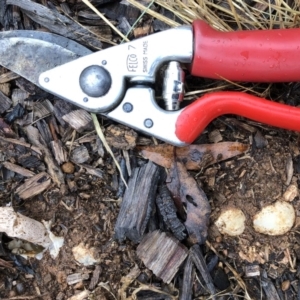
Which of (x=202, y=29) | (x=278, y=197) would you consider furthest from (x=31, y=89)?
(x=278, y=197)

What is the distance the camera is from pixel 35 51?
1883 mm

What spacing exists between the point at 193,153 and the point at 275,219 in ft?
0.96

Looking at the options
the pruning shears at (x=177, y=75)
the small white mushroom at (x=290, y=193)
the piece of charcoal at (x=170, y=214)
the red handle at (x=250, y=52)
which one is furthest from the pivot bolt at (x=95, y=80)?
the small white mushroom at (x=290, y=193)

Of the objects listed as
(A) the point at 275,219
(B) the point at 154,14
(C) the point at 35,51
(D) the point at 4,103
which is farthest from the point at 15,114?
(A) the point at 275,219

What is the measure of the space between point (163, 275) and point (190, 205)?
21 cm

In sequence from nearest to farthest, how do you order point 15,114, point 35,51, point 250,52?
point 250,52 < point 35,51 < point 15,114

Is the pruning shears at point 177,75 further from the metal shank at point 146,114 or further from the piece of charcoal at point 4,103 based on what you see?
the piece of charcoal at point 4,103

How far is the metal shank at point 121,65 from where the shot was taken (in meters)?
1.79

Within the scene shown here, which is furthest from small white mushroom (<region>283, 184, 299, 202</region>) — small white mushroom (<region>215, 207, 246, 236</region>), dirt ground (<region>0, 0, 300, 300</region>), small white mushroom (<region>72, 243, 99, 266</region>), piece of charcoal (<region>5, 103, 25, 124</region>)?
piece of charcoal (<region>5, 103, 25, 124</region>)

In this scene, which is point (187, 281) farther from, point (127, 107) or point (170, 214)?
point (127, 107)

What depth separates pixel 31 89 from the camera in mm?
1972

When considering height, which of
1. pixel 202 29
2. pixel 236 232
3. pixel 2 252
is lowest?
pixel 2 252

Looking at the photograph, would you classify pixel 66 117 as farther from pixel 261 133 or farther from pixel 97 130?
pixel 261 133

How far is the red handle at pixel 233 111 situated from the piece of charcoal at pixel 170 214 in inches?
7.7
